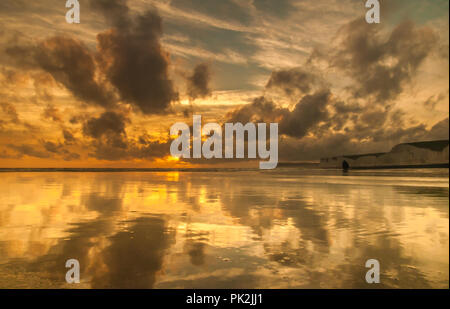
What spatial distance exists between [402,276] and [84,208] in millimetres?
16231

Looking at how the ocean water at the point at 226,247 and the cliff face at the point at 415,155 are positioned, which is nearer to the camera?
the ocean water at the point at 226,247

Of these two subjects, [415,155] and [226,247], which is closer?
[226,247]

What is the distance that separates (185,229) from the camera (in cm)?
1295

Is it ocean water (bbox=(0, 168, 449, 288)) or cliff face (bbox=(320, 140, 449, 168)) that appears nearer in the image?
ocean water (bbox=(0, 168, 449, 288))

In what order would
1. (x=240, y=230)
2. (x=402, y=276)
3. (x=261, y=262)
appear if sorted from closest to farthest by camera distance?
(x=402, y=276), (x=261, y=262), (x=240, y=230)
